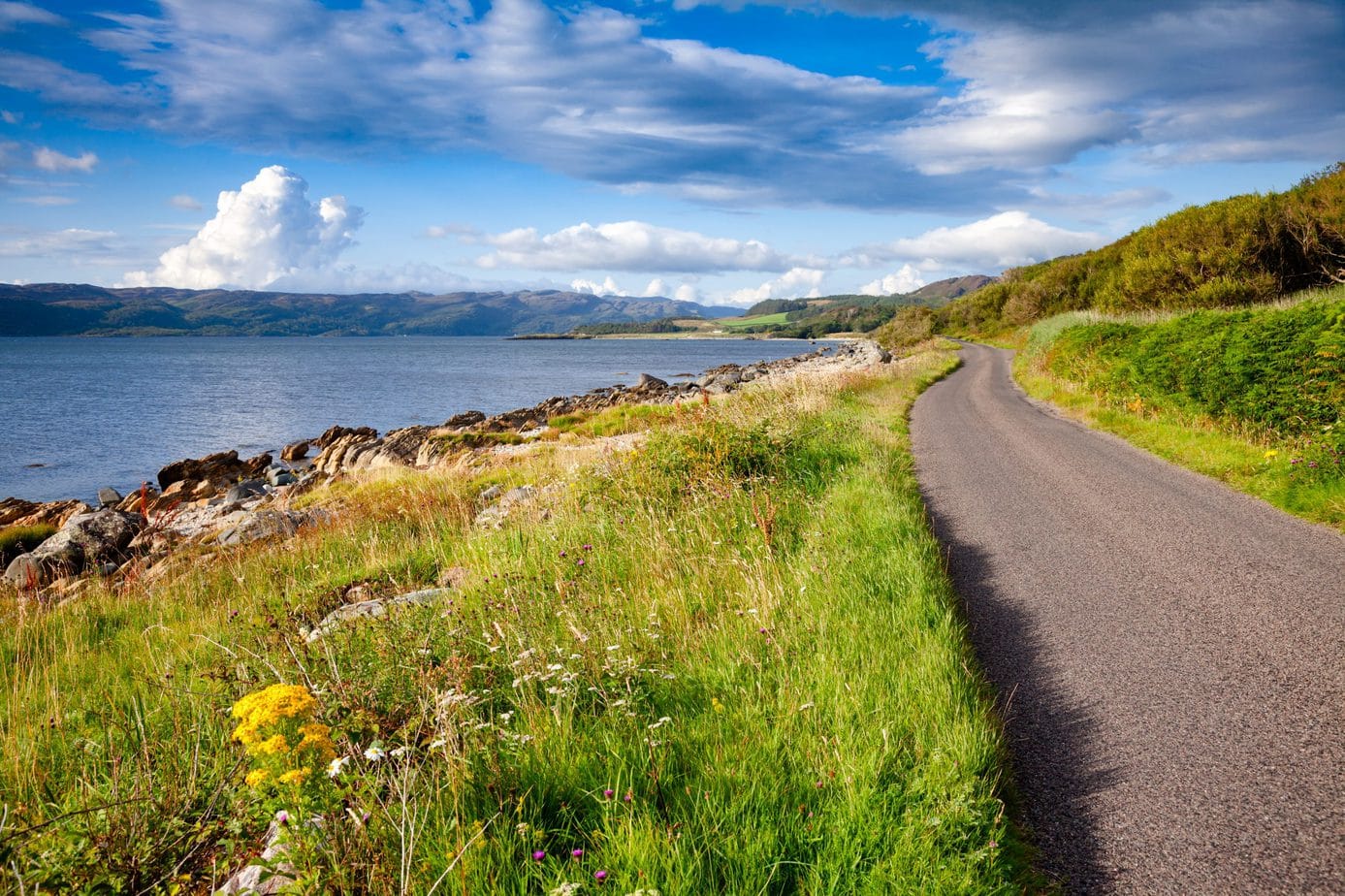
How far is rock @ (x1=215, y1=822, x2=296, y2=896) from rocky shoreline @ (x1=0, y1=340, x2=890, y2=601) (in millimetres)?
7439

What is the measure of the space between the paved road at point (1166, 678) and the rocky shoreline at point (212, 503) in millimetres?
5864

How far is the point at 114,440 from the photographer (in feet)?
121

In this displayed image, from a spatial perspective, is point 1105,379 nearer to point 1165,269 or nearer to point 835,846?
point 835,846

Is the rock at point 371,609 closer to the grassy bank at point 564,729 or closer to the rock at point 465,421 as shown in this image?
the grassy bank at point 564,729

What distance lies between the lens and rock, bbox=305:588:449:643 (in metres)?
5.74

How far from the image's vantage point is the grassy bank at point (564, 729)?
290 centimetres

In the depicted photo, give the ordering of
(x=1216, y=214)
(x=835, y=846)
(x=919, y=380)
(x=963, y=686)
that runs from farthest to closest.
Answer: (x=1216, y=214)
(x=919, y=380)
(x=963, y=686)
(x=835, y=846)

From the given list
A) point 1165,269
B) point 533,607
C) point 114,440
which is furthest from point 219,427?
point 1165,269

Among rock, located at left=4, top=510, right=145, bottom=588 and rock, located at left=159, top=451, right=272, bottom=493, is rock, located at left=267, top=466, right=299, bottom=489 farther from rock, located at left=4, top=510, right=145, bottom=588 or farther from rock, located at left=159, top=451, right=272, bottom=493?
rock, located at left=4, top=510, right=145, bottom=588

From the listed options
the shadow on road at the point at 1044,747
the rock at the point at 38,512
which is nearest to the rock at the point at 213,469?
the rock at the point at 38,512

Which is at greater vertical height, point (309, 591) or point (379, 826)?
point (379, 826)

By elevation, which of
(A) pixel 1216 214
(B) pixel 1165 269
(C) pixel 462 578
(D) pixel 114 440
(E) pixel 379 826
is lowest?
(D) pixel 114 440

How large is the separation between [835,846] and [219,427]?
48002 millimetres

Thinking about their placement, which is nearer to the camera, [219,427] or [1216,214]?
[1216,214]
